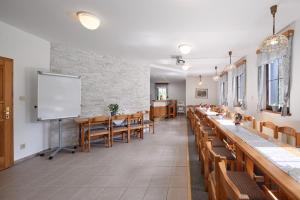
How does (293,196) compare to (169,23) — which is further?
(169,23)

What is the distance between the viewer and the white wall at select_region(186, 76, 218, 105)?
11.5 m

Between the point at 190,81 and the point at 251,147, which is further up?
the point at 190,81

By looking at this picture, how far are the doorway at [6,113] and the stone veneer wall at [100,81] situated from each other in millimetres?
1064

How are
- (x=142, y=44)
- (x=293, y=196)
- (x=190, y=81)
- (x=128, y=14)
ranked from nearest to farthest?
(x=293, y=196) < (x=128, y=14) < (x=142, y=44) < (x=190, y=81)

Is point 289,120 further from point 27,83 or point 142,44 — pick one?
point 27,83

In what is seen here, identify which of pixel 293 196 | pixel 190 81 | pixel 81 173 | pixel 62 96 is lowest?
pixel 81 173

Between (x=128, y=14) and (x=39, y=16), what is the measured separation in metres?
1.41

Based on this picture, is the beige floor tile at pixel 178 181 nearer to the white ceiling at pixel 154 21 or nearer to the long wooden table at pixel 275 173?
the long wooden table at pixel 275 173

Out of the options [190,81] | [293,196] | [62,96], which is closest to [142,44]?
[62,96]

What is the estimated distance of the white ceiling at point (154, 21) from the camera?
260cm

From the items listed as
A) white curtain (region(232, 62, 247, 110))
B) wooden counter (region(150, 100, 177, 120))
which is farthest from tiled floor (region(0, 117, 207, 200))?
wooden counter (region(150, 100, 177, 120))

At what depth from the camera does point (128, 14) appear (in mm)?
2873

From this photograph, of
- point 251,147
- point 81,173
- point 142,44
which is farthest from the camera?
point 142,44

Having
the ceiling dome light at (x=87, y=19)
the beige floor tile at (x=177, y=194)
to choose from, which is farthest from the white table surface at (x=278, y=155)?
the ceiling dome light at (x=87, y=19)
